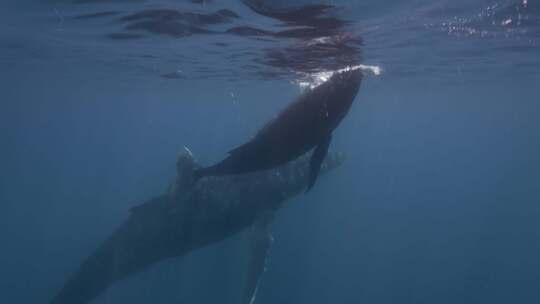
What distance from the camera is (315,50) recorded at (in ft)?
59.6

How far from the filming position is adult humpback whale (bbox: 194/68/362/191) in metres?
4.47

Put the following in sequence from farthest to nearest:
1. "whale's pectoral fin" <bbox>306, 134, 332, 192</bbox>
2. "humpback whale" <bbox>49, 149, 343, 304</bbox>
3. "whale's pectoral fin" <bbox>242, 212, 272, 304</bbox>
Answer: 1. "whale's pectoral fin" <bbox>242, 212, 272, 304</bbox>
2. "humpback whale" <bbox>49, 149, 343, 304</bbox>
3. "whale's pectoral fin" <bbox>306, 134, 332, 192</bbox>

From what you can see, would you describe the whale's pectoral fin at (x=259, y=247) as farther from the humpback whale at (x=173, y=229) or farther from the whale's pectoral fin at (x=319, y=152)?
the whale's pectoral fin at (x=319, y=152)

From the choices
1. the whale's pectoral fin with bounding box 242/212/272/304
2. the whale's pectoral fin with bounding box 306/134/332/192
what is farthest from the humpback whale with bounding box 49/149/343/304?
the whale's pectoral fin with bounding box 306/134/332/192

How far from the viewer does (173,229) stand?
48.8 feet

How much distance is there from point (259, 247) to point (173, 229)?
343 cm

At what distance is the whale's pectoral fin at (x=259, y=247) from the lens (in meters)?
16.3

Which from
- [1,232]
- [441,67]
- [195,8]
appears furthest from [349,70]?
[1,232]

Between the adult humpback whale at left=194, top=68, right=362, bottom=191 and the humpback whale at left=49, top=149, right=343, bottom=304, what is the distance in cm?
970

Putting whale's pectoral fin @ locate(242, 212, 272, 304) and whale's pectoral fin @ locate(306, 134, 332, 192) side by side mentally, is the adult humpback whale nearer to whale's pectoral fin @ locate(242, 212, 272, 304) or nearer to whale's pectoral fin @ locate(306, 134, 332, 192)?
whale's pectoral fin @ locate(306, 134, 332, 192)

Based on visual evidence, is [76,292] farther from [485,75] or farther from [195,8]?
[485,75]

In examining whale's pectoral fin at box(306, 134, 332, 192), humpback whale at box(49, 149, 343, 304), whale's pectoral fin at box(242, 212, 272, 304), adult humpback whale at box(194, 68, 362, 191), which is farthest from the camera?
whale's pectoral fin at box(242, 212, 272, 304)

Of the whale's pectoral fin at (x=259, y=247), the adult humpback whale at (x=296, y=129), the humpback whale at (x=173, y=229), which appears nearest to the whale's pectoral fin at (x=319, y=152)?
the adult humpback whale at (x=296, y=129)

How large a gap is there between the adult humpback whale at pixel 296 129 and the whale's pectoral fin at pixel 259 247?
39.7 feet
